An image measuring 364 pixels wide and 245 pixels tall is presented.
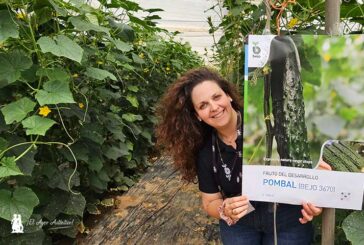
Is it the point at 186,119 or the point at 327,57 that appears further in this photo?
the point at 186,119

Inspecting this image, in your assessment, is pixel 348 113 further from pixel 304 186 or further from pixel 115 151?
pixel 115 151

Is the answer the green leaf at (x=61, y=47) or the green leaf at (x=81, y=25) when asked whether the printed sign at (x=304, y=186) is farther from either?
the green leaf at (x=81, y=25)

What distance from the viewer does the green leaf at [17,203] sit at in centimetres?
130

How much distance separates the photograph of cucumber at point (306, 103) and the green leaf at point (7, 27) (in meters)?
0.74

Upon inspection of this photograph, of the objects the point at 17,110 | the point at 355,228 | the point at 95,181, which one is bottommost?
the point at 95,181

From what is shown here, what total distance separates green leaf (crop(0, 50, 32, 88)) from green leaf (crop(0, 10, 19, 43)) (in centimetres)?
12

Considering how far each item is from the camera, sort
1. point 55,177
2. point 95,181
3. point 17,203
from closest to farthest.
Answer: point 17,203 < point 55,177 < point 95,181

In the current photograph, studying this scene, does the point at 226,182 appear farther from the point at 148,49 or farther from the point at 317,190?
the point at 148,49

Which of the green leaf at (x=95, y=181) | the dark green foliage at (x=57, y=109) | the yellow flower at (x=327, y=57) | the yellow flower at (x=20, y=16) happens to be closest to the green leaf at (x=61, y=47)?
the dark green foliage at (x=57, y=109)

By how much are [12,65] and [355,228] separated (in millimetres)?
1118

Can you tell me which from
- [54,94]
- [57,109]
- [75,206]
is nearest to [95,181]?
[75,206]

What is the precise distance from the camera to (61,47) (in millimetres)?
1244

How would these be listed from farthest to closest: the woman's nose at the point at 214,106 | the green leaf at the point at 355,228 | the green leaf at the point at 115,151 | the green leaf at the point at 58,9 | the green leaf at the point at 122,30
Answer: the green leaf at the point at 115,151, the green leaf at the point at 122,30, the green leaf at the point at 58,9, the woman's nose at the point at 214,106, the green leaf at the point at 355,228

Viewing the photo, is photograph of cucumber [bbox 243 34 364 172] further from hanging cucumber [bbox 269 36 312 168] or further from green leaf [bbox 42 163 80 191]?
green leaf [bbox 42 163 80 191]
